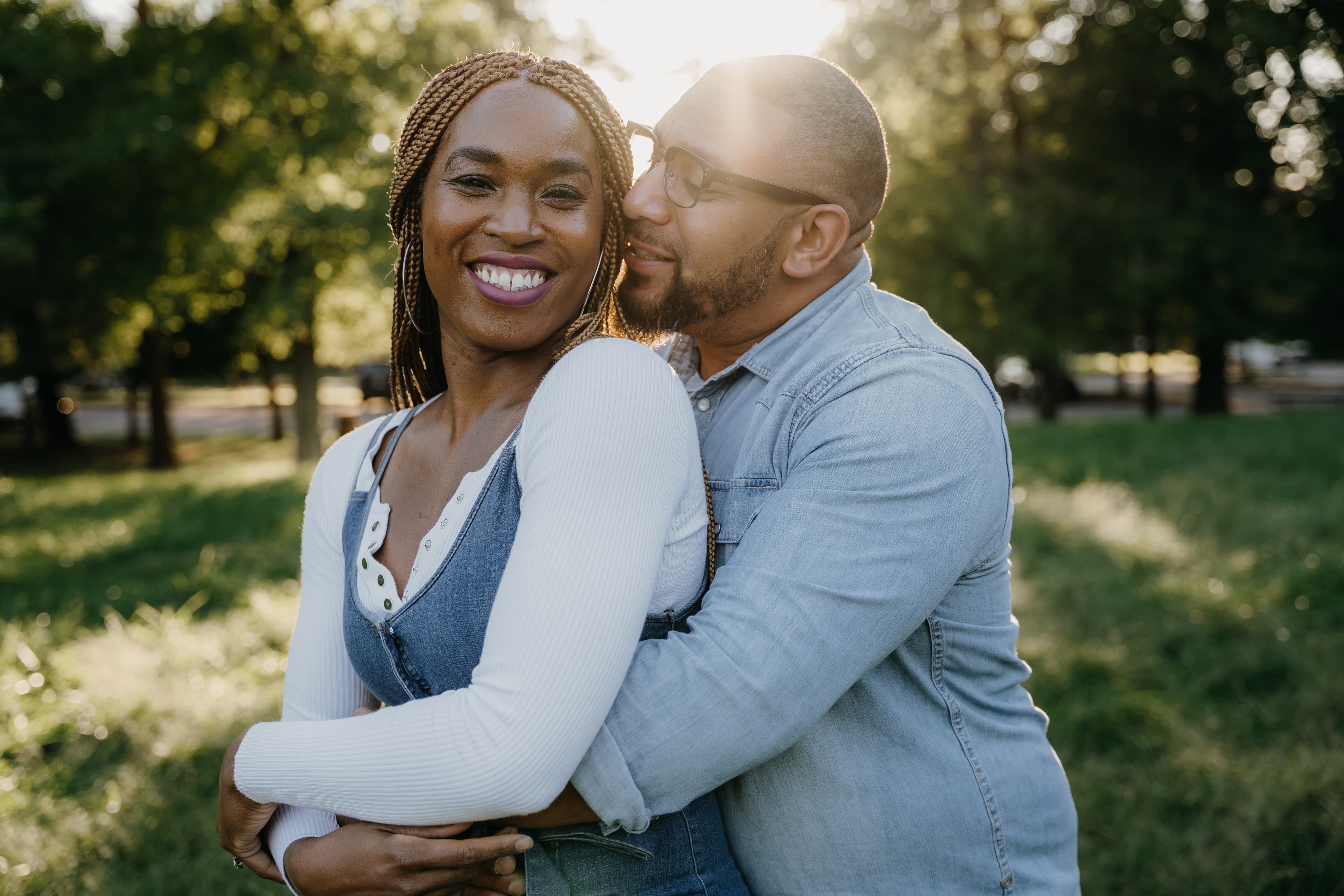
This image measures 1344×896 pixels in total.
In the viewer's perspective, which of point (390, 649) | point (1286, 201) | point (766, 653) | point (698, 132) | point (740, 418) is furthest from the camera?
point (1286, 201)

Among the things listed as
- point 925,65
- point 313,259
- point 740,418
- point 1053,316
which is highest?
point 925,65

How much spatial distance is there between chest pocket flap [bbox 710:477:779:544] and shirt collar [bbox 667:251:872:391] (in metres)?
0.29

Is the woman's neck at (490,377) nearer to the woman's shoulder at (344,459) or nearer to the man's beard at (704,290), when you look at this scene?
the woman's shoulder at (344,459)

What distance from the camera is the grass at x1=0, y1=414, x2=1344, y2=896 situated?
3691 mm

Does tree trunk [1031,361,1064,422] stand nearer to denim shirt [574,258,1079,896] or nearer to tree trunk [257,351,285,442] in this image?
tree trunk [257,351,285,442]

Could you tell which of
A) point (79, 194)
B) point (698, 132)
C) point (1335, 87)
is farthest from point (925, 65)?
point (698, 132)

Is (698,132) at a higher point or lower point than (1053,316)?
higher

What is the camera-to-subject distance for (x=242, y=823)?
185cm

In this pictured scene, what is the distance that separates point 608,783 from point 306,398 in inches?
666

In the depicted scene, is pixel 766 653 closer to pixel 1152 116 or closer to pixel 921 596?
pixel 921 596

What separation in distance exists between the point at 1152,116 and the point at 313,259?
17.1 metres

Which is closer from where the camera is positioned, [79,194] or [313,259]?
[79,194]

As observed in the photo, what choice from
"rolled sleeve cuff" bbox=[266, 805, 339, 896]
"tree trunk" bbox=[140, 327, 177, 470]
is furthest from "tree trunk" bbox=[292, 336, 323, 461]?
"rolled sleeve cuff" bbox=[266, 805, 339, 896]

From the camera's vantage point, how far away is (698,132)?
7.50 feet
